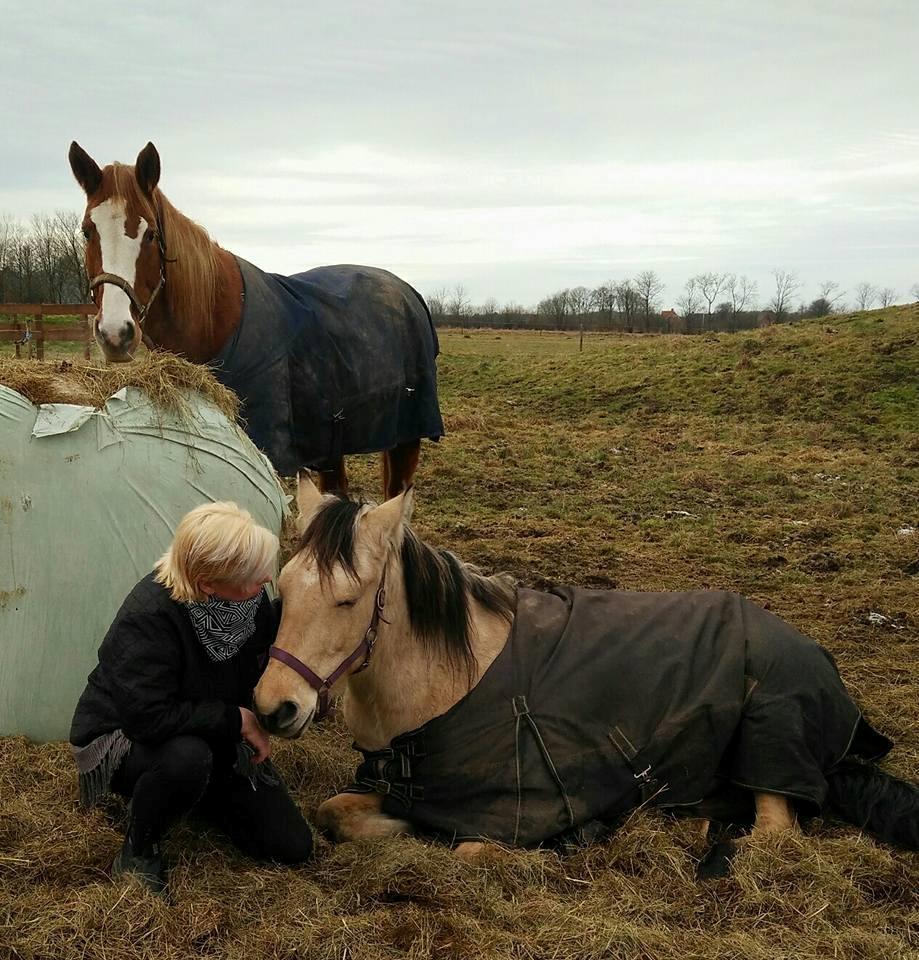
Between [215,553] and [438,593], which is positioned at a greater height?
[215,553]

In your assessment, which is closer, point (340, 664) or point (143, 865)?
point (143, 865)

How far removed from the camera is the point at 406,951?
2639mm

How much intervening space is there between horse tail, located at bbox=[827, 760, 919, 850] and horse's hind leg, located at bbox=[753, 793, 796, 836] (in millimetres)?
245

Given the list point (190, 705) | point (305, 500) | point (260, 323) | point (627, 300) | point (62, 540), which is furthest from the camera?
point (627, 300)

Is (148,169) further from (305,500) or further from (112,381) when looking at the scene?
(305,500)

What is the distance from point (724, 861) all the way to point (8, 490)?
322 centimetres

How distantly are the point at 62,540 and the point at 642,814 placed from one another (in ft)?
8.69

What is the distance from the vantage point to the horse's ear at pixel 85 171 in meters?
4.79

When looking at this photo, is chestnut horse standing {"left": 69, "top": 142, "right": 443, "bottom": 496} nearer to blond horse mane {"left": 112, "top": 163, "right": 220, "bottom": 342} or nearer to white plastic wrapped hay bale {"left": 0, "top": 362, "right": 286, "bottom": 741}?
blond horse mane {"left": 112, "top": 163, "right": 220, "bottom": 342}

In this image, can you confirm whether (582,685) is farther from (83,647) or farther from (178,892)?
(83,647)

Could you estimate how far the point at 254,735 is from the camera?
3.08 meters

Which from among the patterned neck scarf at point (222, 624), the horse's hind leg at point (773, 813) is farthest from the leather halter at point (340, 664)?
the horse's hind leg at point (773, 813)

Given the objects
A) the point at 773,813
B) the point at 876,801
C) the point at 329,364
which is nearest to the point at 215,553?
the point at 773,813

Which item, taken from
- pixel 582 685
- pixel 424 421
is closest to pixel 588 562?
pixel 424 421
